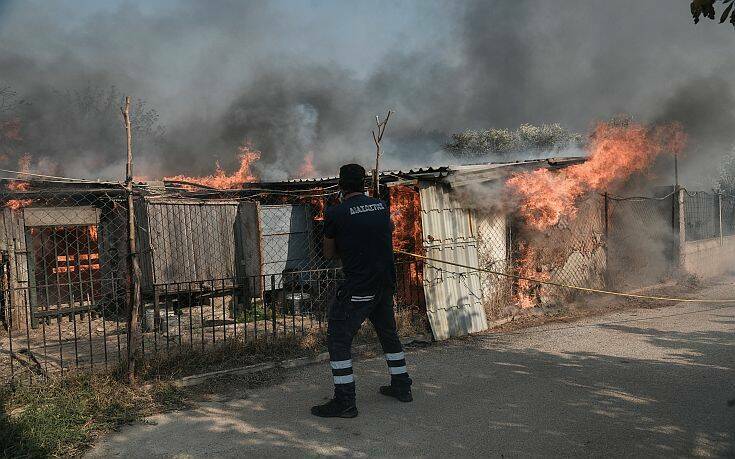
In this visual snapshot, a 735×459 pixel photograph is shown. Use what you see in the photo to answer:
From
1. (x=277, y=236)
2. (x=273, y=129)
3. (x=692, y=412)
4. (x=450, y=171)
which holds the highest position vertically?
(x=273, y=129)

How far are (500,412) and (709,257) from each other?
423 inches

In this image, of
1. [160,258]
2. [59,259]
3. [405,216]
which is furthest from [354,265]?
[59,259]

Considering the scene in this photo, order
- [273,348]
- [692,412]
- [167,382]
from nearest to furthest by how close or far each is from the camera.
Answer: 1. [692,412]
2. [167,382]
3. [273,348]

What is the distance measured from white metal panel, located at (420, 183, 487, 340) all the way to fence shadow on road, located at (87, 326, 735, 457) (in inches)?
52.1

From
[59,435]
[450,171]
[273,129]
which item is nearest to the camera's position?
[59,435]

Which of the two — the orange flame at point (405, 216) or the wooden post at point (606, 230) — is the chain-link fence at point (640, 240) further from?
the orange flame at point (405, 216)

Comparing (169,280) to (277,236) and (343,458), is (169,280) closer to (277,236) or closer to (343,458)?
(277,236)

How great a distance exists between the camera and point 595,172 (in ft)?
31.5

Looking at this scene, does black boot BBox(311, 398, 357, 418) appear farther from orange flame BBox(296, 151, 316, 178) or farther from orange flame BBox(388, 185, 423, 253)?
orange flame BBox(296, 151, 316, 178)

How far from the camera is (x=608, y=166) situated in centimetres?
972

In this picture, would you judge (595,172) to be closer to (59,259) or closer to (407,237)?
(407,237)

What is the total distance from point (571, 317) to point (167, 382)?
6.15m

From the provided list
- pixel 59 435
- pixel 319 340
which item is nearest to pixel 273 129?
pixel 319 340

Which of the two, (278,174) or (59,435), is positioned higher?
(278,174)
